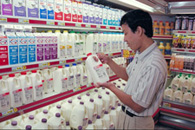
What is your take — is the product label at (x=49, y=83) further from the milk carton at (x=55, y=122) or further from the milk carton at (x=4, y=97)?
the milk carton at (x=4, y=97)

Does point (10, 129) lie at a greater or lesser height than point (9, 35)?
lesser

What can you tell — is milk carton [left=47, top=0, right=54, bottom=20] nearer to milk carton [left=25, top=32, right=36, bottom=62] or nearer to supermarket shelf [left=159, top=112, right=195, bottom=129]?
milk carton [left=25, top=32, right=36, bottom=62]

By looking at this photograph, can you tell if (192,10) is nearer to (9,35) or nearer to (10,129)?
(9,35)

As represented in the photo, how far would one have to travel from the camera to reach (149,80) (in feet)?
5.24

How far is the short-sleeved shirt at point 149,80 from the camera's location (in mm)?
1601

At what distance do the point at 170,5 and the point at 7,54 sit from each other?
3850 mm

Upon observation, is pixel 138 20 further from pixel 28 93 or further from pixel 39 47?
pixel 28 93

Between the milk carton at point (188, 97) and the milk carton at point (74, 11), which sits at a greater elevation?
the milk carton at point (74, 11)

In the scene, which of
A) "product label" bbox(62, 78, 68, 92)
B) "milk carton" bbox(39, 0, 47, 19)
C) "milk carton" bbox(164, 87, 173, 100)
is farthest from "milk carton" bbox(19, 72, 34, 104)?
"milk carton" bbox(164, 87, 173, 100)

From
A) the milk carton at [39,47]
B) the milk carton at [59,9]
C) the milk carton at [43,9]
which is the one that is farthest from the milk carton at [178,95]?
the milk carton at [43,9]

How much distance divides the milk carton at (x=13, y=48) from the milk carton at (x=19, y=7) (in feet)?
0.70

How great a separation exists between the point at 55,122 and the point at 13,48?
0.94 m

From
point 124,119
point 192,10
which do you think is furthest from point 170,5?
point 124,119

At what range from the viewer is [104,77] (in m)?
2.19
